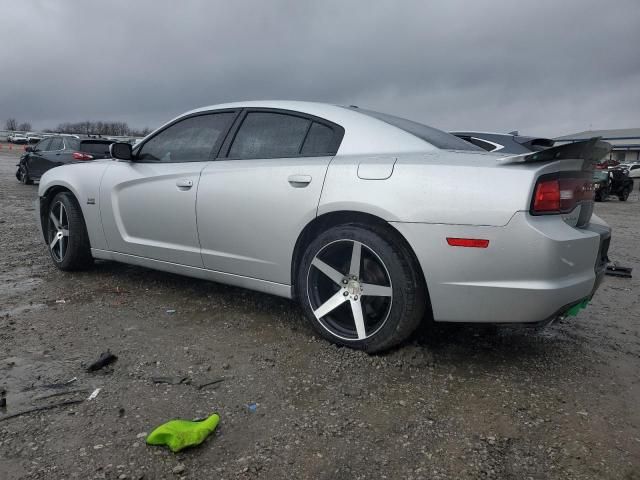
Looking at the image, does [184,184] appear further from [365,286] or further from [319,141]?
[365,286]

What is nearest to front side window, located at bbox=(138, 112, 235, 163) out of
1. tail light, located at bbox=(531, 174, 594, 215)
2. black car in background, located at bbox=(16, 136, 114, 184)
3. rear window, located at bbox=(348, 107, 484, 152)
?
rear window, located at bbox=(348, 107, 484, 152)

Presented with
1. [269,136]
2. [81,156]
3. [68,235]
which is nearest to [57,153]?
[81,156]

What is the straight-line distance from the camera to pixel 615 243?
25.7 ft

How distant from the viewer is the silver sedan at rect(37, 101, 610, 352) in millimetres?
2463

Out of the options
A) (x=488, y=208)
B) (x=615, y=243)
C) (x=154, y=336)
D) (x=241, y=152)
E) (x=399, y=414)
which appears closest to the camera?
(x=399, y=414)

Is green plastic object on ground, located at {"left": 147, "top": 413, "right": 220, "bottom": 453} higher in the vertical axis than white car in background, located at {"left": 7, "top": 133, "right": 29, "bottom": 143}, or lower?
higher

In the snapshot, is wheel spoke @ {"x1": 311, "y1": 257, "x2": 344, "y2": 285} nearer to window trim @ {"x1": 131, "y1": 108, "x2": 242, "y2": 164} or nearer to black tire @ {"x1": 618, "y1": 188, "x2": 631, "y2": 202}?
window trim @ {"x1": 131, "y1": 108, "x2": 242, "y2": 164}

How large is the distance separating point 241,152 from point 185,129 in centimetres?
72

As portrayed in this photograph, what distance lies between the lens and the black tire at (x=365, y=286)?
8.88 feet

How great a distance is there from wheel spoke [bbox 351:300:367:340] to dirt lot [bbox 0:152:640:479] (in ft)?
0.43

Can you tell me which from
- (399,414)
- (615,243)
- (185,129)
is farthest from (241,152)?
(615,243)

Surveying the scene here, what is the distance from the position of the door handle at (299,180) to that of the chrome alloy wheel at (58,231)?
2529mm

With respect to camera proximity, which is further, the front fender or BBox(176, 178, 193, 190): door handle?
the front fender

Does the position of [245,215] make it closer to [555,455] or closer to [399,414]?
[399,414]
